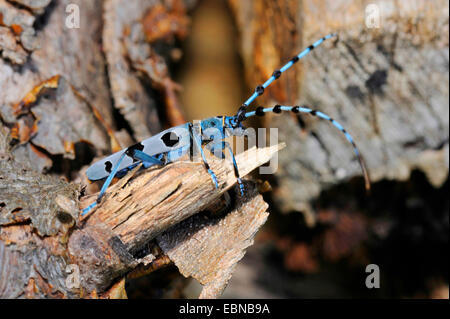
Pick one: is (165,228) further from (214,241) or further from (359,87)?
(359,87)

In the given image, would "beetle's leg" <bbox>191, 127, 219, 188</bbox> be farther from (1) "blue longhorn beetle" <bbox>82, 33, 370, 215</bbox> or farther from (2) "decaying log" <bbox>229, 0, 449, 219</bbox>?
(2) "decaying log" <bbox>229, 0, 449, 219</bbox>

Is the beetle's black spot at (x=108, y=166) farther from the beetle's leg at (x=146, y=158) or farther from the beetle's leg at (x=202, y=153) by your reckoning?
the beetle's leg at (x=202, y=153)

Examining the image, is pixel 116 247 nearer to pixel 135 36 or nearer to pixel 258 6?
pixel 135 36

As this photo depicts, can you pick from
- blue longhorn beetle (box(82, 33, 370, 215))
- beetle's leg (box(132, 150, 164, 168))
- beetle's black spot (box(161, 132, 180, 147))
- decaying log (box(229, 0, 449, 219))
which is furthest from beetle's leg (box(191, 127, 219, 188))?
decaying log (box(229, 0, 449, 219))

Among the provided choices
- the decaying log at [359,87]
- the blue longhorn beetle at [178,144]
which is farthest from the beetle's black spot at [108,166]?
the decaying log at [359,87]

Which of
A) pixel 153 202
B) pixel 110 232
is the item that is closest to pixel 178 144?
pixel 153 202
